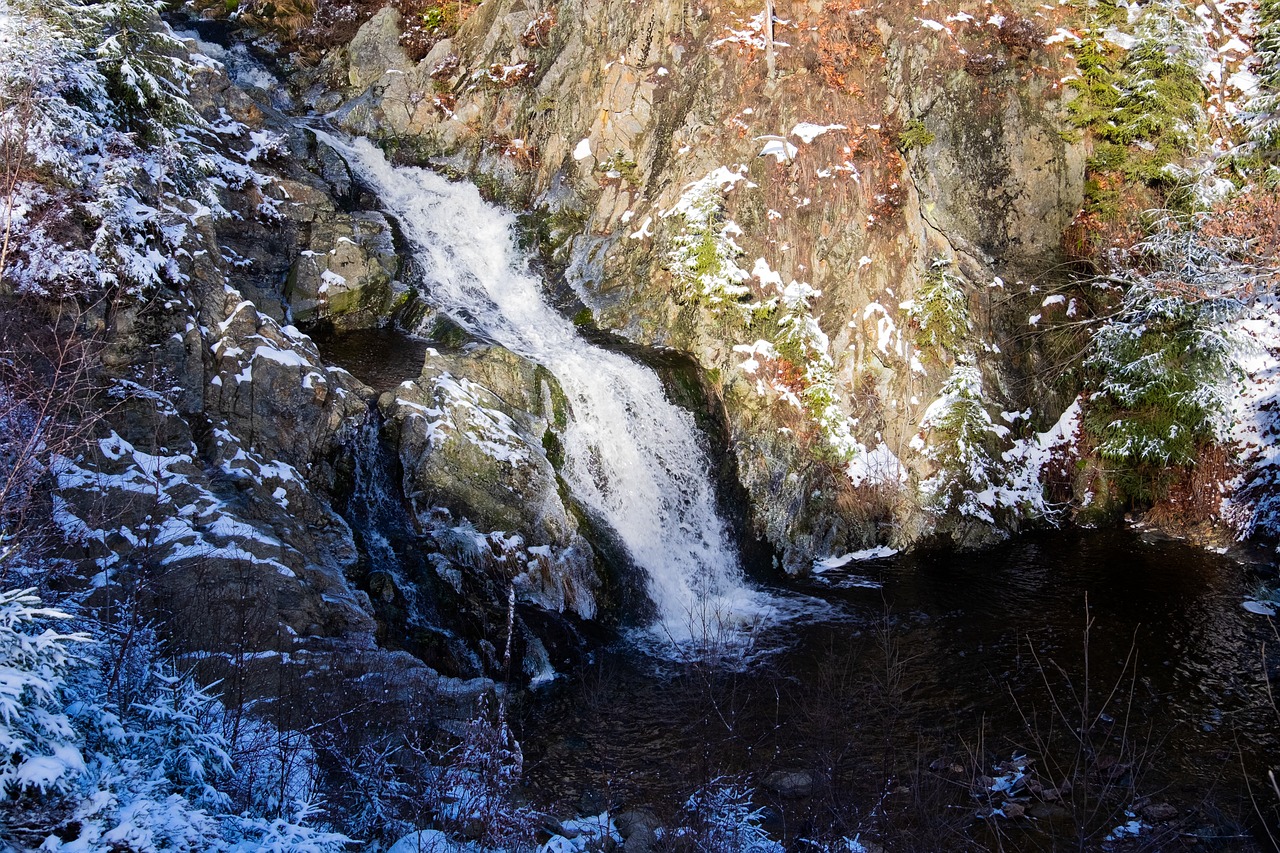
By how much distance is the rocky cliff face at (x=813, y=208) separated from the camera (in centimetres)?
1571

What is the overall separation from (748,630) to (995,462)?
790cm

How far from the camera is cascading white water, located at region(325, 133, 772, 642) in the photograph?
518 inches

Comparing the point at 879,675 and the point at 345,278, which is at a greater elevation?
the point at 345,278

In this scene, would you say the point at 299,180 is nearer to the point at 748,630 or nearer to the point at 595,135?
the point at 595,135

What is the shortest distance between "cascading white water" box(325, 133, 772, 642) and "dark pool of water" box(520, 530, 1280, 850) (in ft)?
5.26

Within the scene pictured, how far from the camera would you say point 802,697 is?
9.27 meters

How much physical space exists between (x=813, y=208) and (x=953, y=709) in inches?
463

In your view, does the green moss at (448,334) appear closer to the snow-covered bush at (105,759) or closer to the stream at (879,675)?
the stream at (879,675)

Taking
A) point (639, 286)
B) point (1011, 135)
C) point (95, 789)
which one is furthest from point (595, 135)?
point (95, 789)

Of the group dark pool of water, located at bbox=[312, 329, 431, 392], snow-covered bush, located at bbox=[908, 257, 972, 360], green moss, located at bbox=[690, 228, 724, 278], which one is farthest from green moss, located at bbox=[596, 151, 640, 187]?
snow-covered bush, located at bbox=[908, 257, 972, 360]

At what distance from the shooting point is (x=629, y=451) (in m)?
14.1

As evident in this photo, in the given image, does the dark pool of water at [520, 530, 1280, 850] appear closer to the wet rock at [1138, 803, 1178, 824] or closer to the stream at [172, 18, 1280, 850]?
the stream at [172, 18, 1280, 850]

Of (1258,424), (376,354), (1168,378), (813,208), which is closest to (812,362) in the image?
(813,208)

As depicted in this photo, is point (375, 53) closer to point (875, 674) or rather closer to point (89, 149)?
point (89, 149)
